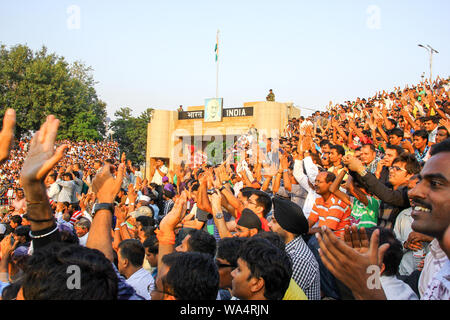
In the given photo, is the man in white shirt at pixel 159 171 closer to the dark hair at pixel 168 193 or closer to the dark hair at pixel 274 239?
the dark hair at pixel 168 193

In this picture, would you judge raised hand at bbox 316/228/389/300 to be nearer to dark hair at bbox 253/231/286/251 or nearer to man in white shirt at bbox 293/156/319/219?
dark hair at bbox 253/231/286/251

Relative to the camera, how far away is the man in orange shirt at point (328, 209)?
4.55 metres

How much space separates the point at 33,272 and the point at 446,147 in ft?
5.91

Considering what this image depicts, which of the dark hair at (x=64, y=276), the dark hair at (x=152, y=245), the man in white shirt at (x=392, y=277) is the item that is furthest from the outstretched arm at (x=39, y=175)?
the dark hair at (x=152, y=245)

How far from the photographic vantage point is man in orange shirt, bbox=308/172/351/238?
14.9 feet

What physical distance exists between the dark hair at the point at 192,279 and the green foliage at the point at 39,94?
37201 millimetres

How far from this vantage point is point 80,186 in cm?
1011

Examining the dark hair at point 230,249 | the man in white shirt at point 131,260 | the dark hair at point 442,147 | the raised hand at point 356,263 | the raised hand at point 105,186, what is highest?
the dark hair at point 442,147

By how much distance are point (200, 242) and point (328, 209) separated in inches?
68.0

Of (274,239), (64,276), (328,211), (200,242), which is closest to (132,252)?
(200,242)

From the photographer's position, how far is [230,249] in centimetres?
321

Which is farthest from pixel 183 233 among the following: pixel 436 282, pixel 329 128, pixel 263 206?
pixel 329 128
